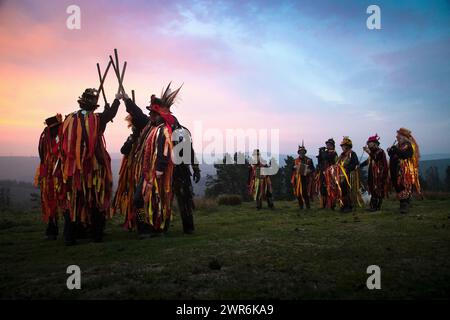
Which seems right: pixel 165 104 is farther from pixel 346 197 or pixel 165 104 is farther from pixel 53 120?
pixel 346 197

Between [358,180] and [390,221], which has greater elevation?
[358,180]

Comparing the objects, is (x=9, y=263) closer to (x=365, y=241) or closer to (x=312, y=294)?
(x=312, y=294)

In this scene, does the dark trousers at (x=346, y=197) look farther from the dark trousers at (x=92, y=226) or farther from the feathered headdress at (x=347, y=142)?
the dark trousers at (x=92, y=226)

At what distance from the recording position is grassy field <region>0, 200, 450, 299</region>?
3607mm

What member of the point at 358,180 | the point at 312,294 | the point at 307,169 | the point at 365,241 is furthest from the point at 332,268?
the point at 307,169

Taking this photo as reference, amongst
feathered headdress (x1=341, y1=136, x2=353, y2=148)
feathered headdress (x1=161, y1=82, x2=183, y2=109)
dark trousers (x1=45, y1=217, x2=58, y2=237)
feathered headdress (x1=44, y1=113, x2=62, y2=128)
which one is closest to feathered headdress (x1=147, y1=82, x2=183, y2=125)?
feathered headdress (x1=161, y1=82, x2=183, y2=109)

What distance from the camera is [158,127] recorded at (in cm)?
689

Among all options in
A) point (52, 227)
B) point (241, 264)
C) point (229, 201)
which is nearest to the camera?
point (241, 264)

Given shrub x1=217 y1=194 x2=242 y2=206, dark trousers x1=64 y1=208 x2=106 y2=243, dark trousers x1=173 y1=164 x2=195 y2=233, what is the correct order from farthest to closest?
shrub x1=217 y1=194 x2=242 y2=206 < dark trousers x1=173 y1=164 x2=195 y2=233 < dark trousers x1=64 y1=208 x2=106 y2=243

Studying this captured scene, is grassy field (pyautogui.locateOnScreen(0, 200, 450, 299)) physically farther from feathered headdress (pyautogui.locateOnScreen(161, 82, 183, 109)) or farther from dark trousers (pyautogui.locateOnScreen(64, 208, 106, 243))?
feathered headdress (pyautogui.locateOnScreen(161, 82, 183, 109))

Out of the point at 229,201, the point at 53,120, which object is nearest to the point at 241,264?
the point at 53,120

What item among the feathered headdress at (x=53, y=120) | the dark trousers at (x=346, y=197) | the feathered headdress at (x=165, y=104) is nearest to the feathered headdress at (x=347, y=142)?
the dark trousers at (x=346, y=197)

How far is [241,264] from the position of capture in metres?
4.63
